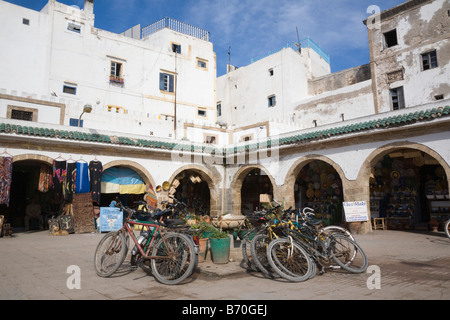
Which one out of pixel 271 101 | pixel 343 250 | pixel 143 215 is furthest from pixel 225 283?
pixel 271 101

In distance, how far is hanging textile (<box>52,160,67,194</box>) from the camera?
11938 millimetres

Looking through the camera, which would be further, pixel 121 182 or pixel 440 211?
pixel 121 182

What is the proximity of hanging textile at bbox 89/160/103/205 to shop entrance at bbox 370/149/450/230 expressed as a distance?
10.7m

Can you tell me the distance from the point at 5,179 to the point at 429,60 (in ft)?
65.3

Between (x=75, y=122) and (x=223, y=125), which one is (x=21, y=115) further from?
(x=223, y=125)

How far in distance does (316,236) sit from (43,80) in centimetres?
1681

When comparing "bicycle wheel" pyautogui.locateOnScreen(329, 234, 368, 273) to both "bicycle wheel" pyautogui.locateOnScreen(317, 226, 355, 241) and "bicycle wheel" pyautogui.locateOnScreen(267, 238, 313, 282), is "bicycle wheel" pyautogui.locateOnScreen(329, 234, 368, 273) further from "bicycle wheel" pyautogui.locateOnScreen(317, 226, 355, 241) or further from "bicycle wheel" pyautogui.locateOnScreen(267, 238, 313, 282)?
"bicycle wheel" pyautogui.locateOnScreen(267, 238, 313, 282)

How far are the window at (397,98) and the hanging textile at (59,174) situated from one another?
1678 cm

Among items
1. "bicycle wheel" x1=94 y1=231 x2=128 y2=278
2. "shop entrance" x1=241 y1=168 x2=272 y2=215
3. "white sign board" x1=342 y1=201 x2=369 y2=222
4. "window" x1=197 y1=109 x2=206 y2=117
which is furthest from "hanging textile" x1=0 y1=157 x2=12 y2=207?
"window" x1=197 y1=109 x2=206 y2=117

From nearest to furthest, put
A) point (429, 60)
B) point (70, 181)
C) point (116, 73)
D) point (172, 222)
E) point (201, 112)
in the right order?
point (172, 222) < point (70, 181) < point (429, 60) < point (116, 73) < point (201, 112)

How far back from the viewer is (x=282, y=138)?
14336 mm

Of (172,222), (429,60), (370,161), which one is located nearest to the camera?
(172,222)
